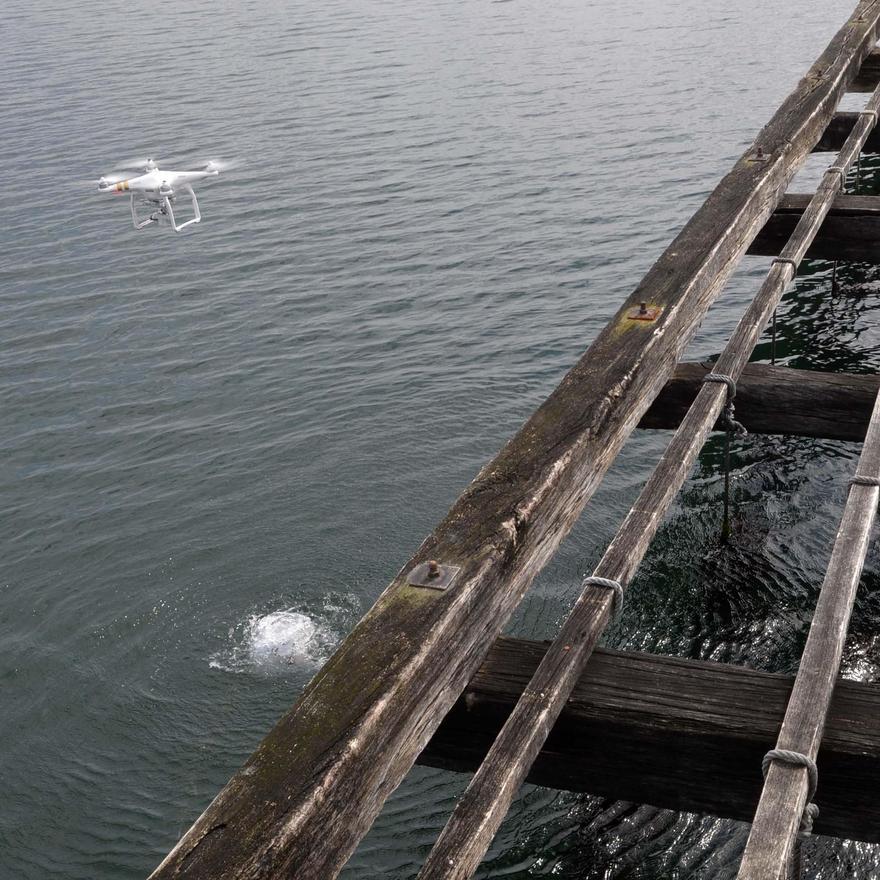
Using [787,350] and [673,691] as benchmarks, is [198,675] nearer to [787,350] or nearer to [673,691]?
[673,691]

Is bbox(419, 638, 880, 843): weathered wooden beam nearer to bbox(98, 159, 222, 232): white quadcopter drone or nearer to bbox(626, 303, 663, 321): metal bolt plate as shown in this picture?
bbox(626, 303, 663, 321): metal bolt plate

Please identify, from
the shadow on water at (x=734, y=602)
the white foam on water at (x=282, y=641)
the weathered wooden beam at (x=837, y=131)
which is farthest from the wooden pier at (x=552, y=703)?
the weathered wooden beam at (x=837, y=131)

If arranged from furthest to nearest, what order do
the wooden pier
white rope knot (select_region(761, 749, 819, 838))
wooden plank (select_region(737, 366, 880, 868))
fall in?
white rope knot (select_region(761, 749, 819, 838)) → wooden plank (select_region(737, 366, 880, 868)) → the wooden pier

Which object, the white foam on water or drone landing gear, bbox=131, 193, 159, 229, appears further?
drone landing gear, bbox=131, 193, 159, 229

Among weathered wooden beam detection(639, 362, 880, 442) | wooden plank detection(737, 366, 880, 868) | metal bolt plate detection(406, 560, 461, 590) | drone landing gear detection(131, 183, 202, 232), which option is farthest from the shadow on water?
drone landing gear detection(131, 183, 202, 232)

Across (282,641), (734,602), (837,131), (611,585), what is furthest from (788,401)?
(837,131)

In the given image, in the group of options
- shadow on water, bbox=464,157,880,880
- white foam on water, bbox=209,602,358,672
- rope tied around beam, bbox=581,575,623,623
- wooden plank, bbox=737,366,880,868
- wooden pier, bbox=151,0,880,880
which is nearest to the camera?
wooden pier, bbox=151,0,880,880
